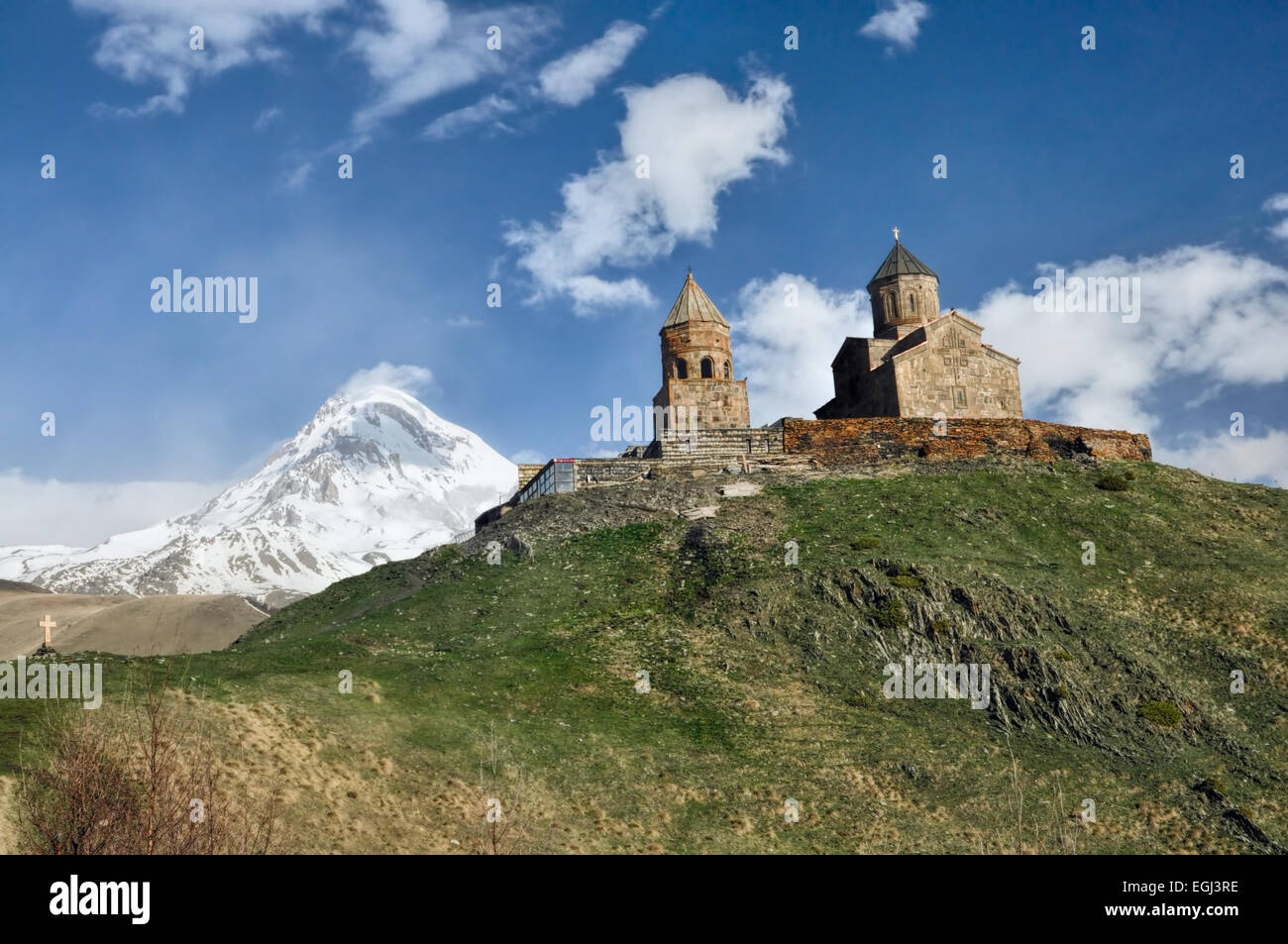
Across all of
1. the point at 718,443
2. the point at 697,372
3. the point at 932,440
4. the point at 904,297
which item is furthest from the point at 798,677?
the point at 904,297

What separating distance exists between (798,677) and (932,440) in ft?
73.6

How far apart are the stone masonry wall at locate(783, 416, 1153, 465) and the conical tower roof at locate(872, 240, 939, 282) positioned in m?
16.6

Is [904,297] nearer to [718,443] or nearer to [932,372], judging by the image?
[932,372]

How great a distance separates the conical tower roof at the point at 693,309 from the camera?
201 feet

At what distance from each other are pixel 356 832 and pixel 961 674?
69.3ft

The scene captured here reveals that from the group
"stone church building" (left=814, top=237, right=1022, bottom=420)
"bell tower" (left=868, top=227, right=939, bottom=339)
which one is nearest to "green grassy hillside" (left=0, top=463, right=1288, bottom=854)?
"stone church building" (left=814, top=237, right=1022, bottom=420)

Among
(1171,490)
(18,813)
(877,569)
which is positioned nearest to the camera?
(18,813)

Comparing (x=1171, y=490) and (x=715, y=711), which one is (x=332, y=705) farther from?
(x=1171, y=490)

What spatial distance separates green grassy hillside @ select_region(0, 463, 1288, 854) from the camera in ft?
82.3

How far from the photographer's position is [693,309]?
201 feet

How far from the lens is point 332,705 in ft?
89.0

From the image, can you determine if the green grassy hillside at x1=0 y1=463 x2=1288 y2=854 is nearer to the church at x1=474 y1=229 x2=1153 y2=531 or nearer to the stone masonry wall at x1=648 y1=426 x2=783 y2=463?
the church at x1=474 y1=229 x2=1153 y2=531

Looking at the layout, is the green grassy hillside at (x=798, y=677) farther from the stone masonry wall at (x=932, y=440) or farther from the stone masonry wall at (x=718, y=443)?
the stone masonry wall at (x=718, y=443)
